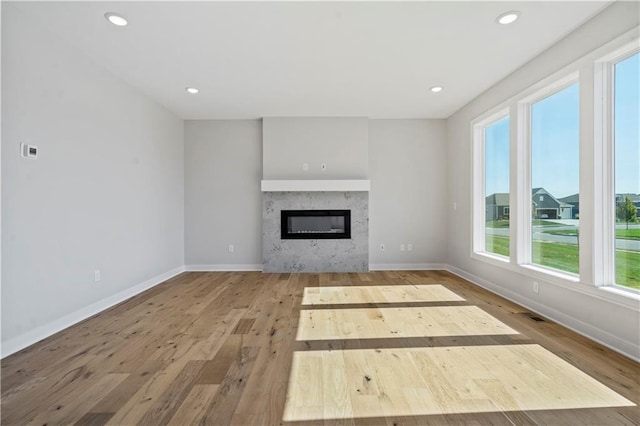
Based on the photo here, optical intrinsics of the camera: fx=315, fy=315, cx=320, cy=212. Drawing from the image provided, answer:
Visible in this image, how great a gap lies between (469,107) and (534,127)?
1463 millimetres

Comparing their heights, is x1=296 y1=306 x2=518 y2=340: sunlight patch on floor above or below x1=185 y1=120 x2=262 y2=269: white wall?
below

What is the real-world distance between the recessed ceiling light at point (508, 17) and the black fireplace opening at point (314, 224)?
3441mm

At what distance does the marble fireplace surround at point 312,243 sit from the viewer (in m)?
5.48

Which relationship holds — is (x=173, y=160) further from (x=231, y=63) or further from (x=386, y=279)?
(x=386, y=279)

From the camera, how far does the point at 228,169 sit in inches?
224

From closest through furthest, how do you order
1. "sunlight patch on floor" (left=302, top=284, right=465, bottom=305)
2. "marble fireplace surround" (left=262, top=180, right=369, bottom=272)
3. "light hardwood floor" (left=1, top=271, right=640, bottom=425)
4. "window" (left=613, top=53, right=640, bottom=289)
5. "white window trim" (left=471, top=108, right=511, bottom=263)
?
"light hardwood floor" (left=1, top=271, right=640, bottom=425) < "window" (left=613, top=53, right=640, bottom=289) < "sunlight patch on floor" (left=302, top=284, right=465, bottom=305) < "white window trim" (left=471, top=108, right=511, bottom=263) < "marble fireplace surround" (left=262, top=180, right=369, bottom=272)

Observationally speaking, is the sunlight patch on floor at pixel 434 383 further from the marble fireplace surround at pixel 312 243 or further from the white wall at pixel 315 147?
the white wall at pixel 315 147

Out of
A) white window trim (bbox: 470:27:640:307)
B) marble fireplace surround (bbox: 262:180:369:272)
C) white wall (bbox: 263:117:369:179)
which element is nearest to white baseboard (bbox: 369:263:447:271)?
marble fireplace surround (bbox: 262:180:369:272)

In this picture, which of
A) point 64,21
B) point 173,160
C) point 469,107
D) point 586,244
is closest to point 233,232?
point 173,160

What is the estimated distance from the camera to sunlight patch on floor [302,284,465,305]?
148 inches

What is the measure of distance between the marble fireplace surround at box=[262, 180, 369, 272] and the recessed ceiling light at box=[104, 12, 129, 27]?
319 centimetres

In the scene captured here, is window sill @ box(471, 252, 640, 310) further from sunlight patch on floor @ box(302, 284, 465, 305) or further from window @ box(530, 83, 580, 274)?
sunlight patch on floor @ box(302, 284, 465, 305)

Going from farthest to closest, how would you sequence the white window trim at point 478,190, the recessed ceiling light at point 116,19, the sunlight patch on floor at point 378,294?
the white window trim at point 478,190, the sunlight patch on floor at point 378,294, the recessed ceiling light at point 116,19

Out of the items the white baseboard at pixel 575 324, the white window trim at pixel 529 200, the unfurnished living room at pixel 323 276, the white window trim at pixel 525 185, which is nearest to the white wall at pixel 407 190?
the unfurnished living room at pixel 323 276
